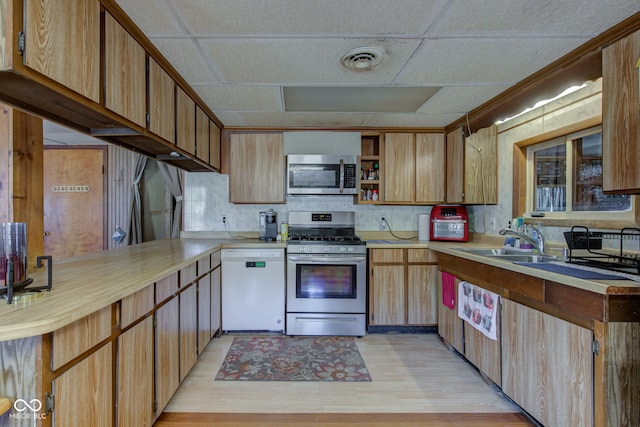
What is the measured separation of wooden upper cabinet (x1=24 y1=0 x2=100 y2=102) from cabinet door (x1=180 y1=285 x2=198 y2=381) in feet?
4.37

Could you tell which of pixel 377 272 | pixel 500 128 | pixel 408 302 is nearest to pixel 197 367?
pixel 377 272

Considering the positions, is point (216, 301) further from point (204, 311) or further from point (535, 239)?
point (535, 239)

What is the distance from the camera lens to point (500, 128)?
2955 millimetres

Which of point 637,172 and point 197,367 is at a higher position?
point 637,172

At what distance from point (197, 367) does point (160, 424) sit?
24.3 inches

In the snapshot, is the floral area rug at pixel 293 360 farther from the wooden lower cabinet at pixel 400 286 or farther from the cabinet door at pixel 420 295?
the cabinet door at pixel 420 295

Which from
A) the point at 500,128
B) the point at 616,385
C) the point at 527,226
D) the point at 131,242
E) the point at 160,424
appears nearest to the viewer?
the point at 616,385

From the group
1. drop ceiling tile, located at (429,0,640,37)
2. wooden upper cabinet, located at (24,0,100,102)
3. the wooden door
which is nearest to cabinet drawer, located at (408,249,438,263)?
drop ceiling tile, located at (429,0,640,37)

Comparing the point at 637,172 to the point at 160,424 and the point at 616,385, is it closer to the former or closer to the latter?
the point at 616,385

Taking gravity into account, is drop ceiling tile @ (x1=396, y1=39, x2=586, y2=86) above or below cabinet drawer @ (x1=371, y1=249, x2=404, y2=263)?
above

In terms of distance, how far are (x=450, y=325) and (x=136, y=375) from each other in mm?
2398

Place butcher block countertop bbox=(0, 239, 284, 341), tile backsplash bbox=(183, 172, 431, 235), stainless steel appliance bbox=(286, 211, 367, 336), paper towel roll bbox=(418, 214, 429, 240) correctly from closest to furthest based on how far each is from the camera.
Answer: butcher block countertop bbox=(0, 239, 284, 341)
stainless steel appliance bbox=(286, 211, 367, 336)
paper towel roll bbox=(418, 214, 429, 240)
tile backsplash bbox=(183, 172, 431, 235)

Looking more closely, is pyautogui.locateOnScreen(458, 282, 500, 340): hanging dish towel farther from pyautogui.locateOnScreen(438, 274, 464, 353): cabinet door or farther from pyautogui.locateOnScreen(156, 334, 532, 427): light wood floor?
pyautogui.locateOnScreen(156, 334, 532, 427): light wood floor

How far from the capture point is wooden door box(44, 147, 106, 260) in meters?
4.09
